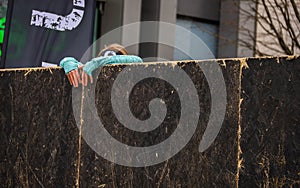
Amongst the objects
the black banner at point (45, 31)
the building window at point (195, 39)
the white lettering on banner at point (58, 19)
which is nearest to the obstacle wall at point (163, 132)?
the black banner at point (45, 31)

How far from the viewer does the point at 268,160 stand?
10.5 feet

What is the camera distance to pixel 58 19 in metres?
8.09

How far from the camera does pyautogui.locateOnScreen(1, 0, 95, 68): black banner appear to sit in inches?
309

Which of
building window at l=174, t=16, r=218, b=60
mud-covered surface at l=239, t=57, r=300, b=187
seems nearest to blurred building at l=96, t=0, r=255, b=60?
building window at l=174, t=16, r=218, b=60

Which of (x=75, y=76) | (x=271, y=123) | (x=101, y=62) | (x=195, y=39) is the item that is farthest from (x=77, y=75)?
(x=195, y=39)

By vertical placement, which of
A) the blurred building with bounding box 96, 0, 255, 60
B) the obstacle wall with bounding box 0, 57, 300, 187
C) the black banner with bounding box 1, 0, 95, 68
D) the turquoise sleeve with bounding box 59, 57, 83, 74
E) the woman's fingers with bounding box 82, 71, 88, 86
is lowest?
the obstacle wall with bounding box 0, 57, 300, 187

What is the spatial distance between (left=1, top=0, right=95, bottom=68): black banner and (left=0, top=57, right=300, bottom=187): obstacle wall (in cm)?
312

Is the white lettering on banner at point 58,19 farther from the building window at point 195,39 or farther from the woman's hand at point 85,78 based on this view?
the woman's hand at point 85,78

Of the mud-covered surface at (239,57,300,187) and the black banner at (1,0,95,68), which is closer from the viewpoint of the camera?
the mud-covered surface at (239,57,300,187)

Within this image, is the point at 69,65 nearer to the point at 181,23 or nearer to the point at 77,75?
the point at 77,75

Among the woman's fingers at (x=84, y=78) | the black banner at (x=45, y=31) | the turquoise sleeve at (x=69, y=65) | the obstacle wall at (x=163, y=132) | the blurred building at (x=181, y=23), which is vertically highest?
the blurred building at (x=181, y=23)

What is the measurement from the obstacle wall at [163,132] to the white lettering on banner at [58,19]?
10.7ft

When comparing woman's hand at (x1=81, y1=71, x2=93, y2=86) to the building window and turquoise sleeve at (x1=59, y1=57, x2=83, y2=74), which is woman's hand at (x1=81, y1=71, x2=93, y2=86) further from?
the building window

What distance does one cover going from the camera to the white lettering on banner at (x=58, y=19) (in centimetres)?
796
